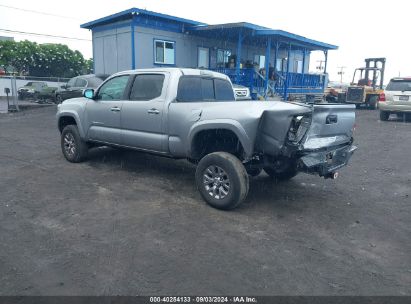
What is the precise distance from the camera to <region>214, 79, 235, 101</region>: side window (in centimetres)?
626

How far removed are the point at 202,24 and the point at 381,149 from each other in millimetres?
12552

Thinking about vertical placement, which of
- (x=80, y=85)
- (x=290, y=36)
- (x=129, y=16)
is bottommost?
(x=80, y=85)

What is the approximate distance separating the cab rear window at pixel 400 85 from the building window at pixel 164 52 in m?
10.8

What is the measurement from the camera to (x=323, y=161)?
4.52 metres

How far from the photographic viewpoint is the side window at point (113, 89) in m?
6.23

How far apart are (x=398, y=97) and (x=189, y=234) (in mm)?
13988

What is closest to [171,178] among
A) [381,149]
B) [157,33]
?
[381,149]

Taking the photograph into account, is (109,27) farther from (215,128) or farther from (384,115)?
(215,128)

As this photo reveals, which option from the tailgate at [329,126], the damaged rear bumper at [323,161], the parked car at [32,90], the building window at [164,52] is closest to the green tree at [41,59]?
the parked car at [32,90]

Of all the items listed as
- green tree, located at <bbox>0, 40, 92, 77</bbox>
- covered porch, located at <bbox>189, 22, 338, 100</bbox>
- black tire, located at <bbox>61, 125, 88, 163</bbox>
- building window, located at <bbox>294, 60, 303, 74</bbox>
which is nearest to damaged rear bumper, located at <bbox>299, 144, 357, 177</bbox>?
black tire, located at <bbox>61, 125, 88, 163</bbox>

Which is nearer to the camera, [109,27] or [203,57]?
[109,27]

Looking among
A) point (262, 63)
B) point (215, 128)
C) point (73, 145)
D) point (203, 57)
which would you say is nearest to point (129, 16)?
point (203, 57)

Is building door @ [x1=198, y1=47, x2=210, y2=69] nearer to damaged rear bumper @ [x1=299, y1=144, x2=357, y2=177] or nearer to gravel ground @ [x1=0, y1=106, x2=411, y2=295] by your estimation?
gravel ground @ [x1=0, y1=106, x2=411, y2=295]

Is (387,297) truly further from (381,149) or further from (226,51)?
(226,51)
